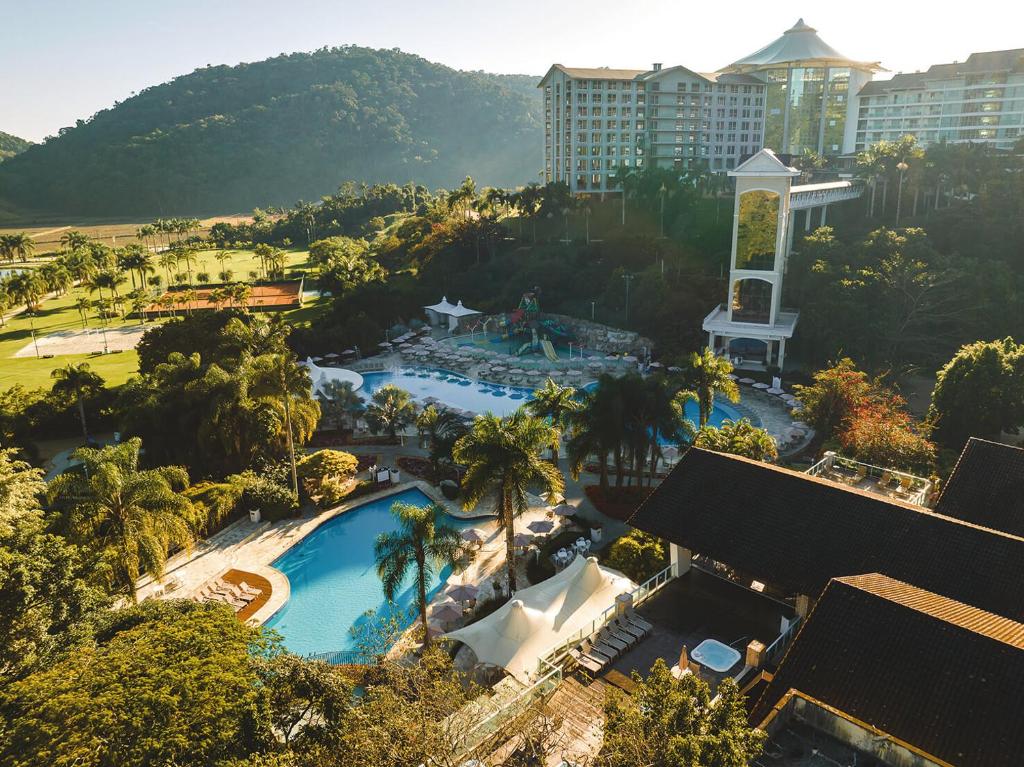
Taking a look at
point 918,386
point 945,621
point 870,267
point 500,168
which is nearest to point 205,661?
point 945,621

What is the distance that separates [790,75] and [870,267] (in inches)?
1969

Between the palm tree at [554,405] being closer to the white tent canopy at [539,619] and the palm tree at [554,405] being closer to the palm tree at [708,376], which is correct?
the palm tree at [708,376]

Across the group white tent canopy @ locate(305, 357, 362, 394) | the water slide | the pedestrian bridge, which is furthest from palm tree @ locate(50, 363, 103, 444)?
the pedestrian bridge

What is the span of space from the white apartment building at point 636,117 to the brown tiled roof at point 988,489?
218ft

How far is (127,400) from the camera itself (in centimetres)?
3128

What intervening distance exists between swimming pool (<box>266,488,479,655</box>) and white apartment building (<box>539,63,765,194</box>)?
206 feet

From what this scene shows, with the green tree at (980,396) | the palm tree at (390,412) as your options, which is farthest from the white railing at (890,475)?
→ the palm tree at (390,412)

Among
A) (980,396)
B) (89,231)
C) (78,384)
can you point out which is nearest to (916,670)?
(980,396)

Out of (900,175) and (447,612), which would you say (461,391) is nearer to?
(447,612)

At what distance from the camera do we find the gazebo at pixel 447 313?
59.9 m

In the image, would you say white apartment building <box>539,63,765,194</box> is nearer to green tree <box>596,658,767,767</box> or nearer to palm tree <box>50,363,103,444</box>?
palm tree <box>50,363,103,444</box>

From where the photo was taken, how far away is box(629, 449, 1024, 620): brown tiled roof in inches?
575

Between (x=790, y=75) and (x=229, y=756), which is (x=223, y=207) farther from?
(x=229, y=756)

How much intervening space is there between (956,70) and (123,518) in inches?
3975
